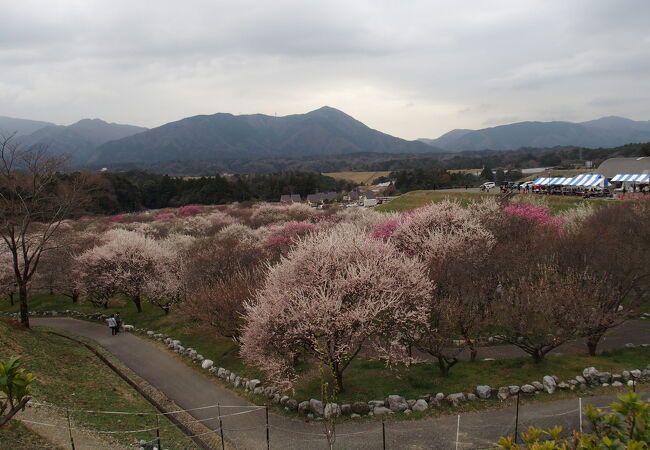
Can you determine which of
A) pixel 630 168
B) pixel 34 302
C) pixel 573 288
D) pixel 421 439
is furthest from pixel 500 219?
pixel 630 168

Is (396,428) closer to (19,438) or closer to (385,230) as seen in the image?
(19,438)

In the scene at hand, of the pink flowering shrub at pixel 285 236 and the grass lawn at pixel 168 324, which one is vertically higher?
the pink flowering shrub at pixel 285 236

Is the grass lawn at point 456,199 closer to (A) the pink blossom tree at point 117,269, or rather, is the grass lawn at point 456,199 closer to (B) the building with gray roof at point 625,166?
(B) the building with gray roof at point 625,166

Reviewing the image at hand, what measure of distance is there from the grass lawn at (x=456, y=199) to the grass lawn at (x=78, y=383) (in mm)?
34516

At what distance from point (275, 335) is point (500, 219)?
1848cm

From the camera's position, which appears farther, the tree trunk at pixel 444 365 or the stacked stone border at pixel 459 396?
the tree trunk at pixel 444 365

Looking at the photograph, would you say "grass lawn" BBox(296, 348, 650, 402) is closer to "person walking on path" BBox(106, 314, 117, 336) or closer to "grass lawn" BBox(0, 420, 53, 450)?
"grass lawn" BBox(0, 420, 53, 450)

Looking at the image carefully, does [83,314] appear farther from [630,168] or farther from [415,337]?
[630,168]

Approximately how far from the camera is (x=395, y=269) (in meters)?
16.1

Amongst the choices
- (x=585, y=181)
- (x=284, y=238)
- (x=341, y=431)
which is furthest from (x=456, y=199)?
(x=341, y=431)

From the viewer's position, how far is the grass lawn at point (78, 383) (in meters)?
13.4

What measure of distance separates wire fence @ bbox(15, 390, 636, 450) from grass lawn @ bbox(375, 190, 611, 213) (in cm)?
3159

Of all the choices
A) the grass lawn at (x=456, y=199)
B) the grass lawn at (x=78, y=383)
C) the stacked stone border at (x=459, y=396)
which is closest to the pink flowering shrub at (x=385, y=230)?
the stacked stone border at (x=459, y=396)

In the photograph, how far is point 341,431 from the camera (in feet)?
41.2
